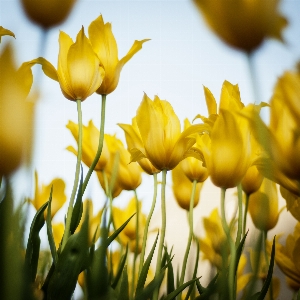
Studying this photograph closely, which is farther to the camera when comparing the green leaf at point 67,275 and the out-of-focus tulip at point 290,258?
the out-of-focus tulip at point 290,258

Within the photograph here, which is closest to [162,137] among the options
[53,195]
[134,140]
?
[134,140]

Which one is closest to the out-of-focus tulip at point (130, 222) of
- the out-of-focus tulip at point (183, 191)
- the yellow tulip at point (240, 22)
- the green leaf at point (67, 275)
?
the out-of-focus tulip at point (183, 191)

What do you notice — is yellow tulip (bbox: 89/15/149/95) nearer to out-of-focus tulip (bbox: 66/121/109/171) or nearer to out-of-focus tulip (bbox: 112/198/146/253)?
out-of-focus tulip (bbox: 66/121/109/171)

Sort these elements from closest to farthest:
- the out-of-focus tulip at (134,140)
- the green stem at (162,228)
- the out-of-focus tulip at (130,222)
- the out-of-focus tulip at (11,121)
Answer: the out-of-focus tulip at (11,121), the green stem at (162,228), the out-of-focus tulip at (134,140), the out-of-focus tulip at (130,222)

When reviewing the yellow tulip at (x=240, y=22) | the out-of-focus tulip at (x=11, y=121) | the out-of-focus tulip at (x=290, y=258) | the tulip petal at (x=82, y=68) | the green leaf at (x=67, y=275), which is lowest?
the out-of-focus tulip at (x=290, y=258)

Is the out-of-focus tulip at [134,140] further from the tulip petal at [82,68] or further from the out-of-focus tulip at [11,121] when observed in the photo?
the out-of-focus tulip at [11,121]

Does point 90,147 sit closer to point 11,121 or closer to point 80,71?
point 80,71

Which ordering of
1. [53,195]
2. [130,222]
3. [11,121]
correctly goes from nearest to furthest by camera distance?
[11,121] → [53,195] → [130,222]

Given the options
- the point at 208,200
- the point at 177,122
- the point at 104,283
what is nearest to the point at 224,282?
the point at 104,283
